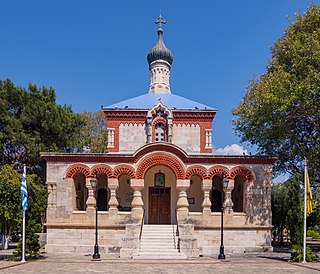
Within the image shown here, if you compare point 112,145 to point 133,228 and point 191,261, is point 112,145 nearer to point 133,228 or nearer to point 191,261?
point 133,228

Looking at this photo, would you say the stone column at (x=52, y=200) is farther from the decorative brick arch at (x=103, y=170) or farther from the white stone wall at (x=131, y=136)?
the white stone wall at (x=131, y=136)

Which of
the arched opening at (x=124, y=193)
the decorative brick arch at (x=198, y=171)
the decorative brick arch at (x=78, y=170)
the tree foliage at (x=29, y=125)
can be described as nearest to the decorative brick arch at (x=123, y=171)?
the decorative brick arch at (x=78, y=170)

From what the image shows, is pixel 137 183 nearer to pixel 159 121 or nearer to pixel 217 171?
pixel 217 171

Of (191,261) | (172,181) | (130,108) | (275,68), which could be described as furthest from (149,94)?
(191,261)

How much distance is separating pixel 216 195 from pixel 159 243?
653 centimetres

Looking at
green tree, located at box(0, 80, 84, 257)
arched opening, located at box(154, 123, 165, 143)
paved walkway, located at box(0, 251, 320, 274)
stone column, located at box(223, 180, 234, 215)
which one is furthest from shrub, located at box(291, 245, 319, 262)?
green tree, located at box(0, 80, 84, 257)

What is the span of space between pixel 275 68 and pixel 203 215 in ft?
32.1

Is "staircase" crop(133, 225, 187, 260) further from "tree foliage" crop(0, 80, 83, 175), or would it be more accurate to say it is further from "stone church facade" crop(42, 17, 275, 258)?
"tree foliage" crop(0, 80, 83, 175)

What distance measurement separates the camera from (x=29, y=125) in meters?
32.0

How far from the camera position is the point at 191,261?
18094mm

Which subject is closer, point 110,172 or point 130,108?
point 110,172

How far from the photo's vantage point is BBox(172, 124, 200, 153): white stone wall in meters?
28.1

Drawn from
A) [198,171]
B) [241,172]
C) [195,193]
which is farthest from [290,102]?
[195,193]

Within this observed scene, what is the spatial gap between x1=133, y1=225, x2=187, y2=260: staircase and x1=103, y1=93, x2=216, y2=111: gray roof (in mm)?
Answer: 9519
